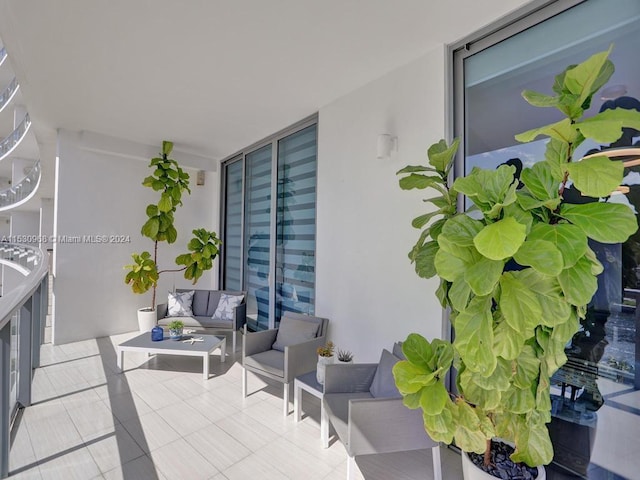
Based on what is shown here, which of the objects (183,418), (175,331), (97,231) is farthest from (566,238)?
(97,231)

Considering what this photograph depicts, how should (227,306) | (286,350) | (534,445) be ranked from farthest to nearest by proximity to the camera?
(227,306) < (286,350) < (534,445)

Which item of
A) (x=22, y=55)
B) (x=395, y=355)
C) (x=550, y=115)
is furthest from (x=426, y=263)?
(x=22, y=55)

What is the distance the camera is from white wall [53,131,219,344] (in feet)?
16.6

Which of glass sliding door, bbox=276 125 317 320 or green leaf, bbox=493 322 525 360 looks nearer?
green leaf, bbox=493 322 525 360

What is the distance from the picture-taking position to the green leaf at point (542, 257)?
1.19 m

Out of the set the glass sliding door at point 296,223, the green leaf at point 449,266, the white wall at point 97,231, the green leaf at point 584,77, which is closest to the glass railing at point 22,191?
the white wall at point 97,231

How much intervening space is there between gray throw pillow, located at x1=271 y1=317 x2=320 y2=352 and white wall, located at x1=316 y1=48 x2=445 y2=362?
1.18 ft

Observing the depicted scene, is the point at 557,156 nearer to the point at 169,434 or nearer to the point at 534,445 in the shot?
the point at 534,445

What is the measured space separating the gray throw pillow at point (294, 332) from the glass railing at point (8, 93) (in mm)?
9544

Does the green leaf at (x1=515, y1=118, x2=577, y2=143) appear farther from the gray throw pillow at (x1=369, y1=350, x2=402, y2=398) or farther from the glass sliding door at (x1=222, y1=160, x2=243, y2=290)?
the glass sliding door at (x1=222, y1=160, x2=243, y2=290)

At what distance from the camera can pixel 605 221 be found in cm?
125

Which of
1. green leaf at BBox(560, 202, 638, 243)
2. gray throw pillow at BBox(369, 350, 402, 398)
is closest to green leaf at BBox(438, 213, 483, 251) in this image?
green leaf at BBox(560, 202, 638, 243)

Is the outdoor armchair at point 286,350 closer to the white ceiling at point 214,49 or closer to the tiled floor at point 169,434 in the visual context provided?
the tiled floor at point 169,434

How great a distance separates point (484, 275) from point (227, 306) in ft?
14.3
